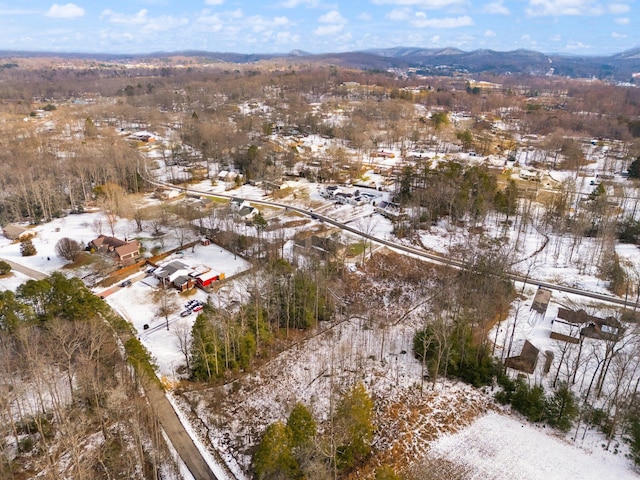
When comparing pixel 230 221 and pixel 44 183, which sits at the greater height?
pixel 44 183

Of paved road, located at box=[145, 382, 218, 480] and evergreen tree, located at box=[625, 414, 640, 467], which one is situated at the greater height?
evergreen tree, located at box=[625, 414, 640, 467]

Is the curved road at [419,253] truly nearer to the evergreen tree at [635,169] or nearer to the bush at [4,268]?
the bush at [4,268]

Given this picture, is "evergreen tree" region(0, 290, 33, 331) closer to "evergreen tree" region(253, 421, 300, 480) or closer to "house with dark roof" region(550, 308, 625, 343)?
"evergreen tree" region(253, 421, 300, 480)

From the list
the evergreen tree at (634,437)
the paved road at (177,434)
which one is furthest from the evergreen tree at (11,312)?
the evergreen tree at (634,437)

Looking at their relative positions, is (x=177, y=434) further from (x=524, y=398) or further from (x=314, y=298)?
(x=524, y=398)

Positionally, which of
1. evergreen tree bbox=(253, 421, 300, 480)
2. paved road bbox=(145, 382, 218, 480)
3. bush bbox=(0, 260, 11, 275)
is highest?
evergreen tree bbox=(253, 421, 300, 480)

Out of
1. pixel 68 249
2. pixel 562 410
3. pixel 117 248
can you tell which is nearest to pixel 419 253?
pixel 562 410

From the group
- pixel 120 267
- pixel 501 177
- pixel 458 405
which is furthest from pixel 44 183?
pixel 501 177

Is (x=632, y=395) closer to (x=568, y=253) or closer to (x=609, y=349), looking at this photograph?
(x=609, y=349)

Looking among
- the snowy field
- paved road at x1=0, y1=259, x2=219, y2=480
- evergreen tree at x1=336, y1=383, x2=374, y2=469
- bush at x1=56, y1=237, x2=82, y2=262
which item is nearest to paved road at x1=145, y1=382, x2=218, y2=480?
paved road at x1=0, y1=259, x2=219, y2=480
